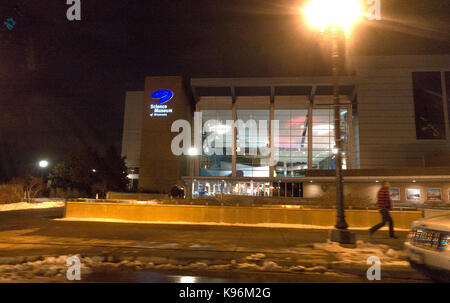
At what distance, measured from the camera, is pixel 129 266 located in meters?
5.73

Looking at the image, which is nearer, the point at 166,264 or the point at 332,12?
the point at 166,264

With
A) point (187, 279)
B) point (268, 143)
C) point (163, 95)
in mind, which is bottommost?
point (187, 279)

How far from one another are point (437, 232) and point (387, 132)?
3683cm

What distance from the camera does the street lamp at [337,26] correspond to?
8.31 metres

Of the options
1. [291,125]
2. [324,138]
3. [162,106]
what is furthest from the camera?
[291,125]

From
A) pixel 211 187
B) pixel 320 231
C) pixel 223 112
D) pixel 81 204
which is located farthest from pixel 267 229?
pixel 223 112

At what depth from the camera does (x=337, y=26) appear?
29.5ft

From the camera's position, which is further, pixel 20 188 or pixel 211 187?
pixel 211 187

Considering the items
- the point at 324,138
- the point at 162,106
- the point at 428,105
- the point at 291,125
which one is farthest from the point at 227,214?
the point at 428,105

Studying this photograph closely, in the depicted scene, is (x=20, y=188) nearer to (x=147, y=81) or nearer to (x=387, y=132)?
(x=147, y=81)

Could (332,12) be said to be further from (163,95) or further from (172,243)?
(163,95)

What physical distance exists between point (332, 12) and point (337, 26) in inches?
21.0
